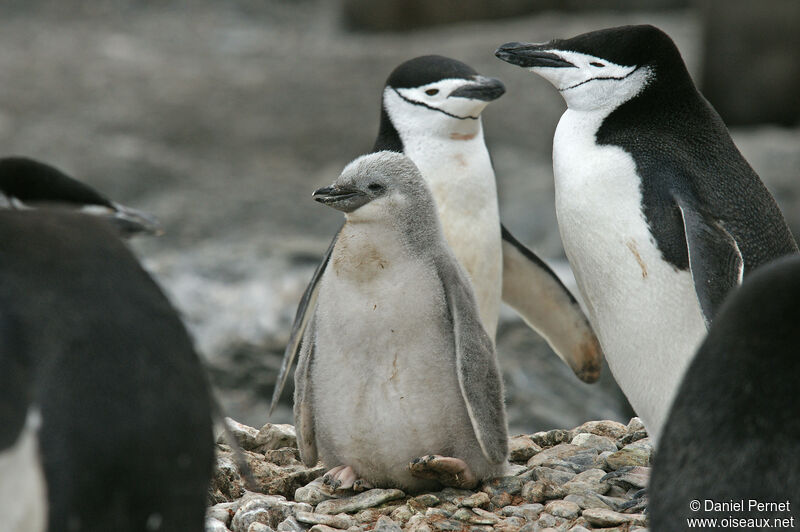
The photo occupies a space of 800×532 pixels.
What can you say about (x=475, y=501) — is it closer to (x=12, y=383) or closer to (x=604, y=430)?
(x=604, y=430)

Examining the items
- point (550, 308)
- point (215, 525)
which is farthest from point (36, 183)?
point (550, 308)

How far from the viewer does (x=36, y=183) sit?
7.63ft

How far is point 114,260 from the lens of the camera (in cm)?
182

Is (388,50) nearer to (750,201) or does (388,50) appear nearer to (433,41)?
(433,41)

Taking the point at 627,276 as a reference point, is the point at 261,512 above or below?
below

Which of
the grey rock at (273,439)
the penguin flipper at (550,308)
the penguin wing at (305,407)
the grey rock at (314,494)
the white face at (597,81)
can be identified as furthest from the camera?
the penguin flipper at (550,308)

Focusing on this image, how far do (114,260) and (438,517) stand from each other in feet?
3.84

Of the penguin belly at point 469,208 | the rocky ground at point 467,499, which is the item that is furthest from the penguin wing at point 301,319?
the penguin belly at point 469,208

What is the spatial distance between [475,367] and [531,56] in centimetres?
91

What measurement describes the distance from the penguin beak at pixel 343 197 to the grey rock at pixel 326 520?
719mm

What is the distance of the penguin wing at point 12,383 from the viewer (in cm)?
162

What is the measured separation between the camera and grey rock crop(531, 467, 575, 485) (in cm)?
294

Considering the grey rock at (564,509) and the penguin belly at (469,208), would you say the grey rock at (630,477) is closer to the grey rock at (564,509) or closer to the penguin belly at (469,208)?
the grey rock at (564,509)
